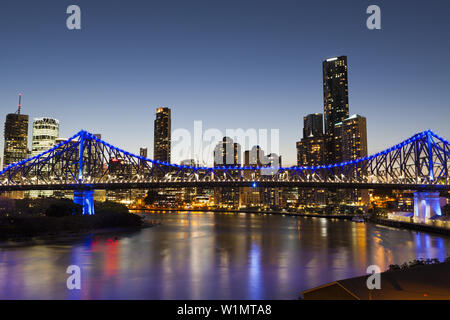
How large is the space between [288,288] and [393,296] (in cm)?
1442

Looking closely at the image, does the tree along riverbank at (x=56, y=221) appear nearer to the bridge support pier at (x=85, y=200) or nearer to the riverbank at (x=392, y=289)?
the bridge support pier at (x=85, y=200)

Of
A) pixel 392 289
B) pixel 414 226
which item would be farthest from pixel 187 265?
pixel 414 226

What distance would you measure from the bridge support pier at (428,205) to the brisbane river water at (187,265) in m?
20.2

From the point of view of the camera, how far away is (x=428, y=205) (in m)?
75.3

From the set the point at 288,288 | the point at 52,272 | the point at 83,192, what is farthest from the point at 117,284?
the point at 83,192

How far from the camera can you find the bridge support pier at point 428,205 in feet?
244

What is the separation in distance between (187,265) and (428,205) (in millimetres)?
59803

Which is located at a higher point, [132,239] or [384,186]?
[384,186]

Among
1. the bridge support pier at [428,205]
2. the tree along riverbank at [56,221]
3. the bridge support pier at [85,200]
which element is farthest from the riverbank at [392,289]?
the bridge support pier at [85,200]

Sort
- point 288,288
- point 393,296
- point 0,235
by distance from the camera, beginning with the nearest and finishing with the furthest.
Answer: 1. point 393,296
2. point 288,288
3. point 0,235

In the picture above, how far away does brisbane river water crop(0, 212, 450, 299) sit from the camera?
995 inches

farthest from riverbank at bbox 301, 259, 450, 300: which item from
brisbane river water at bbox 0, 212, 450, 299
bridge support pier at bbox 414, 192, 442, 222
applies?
bridge support pier at bbox 414, 192, 442, 222
